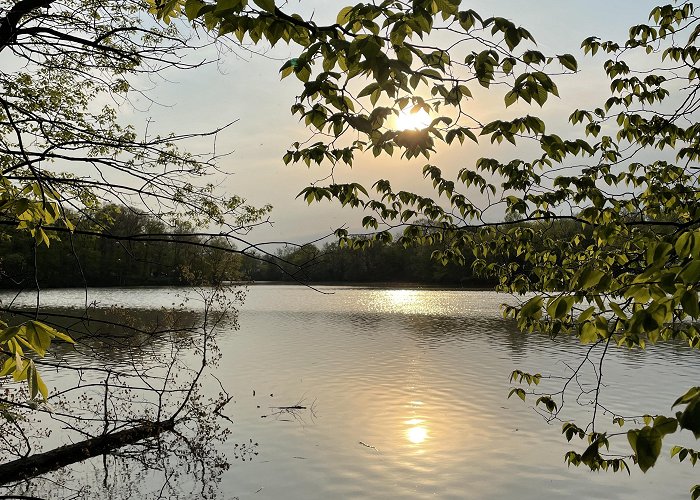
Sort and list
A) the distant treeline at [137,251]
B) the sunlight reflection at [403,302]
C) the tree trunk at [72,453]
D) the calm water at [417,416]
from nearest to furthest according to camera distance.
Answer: the distant treeline at [137,251]
the tree trunk at [72,453]
the calm water at [417,416]
the sunlight reflection at [403,302]

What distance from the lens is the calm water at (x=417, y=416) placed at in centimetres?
1000

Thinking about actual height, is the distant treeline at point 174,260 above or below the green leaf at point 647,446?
above

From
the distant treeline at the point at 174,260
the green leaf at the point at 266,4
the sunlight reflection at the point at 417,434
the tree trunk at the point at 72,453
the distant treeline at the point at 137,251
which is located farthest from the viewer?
the sunlight reflection at the point at 417,434

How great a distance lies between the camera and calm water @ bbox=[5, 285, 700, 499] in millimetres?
10000

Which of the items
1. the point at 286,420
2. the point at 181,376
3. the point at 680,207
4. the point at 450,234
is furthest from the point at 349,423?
the point at 680,207

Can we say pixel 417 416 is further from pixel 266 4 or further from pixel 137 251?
pixel 266 4

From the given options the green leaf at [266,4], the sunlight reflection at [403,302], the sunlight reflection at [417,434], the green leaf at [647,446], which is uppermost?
the green leaf at [266,4]

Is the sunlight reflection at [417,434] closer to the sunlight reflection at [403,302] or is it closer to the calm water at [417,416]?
the calm water at [417,416]

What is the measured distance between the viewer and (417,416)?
1409cm

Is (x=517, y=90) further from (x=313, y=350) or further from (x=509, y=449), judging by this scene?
(x=313, y=350)

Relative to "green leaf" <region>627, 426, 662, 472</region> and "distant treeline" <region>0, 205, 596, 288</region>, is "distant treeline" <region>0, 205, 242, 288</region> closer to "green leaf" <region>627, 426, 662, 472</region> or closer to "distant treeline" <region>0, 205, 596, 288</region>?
"distant treeline" <region>0, 205, 596, 288</region>

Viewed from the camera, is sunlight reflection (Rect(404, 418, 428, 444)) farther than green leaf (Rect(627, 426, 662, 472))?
Yes

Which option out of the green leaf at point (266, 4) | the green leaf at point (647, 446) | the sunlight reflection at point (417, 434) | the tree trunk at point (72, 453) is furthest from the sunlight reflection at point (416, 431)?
the green leaf at point (266, 4)

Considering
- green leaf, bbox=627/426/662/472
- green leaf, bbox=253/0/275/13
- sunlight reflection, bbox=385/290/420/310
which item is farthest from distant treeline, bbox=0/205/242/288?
sunlight reflection, bbox=385/290/420/310
